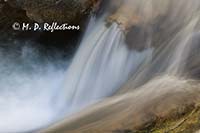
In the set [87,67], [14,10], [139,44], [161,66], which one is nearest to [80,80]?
[87,67]

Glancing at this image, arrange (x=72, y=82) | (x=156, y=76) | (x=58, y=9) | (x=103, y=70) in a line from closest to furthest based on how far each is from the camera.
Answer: (x=156, y=76), (x=103, y=70), (x=72, y=82), (x=58, y=9)

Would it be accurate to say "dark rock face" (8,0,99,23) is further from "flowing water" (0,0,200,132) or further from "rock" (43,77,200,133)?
"rock" (43,77,200,133)

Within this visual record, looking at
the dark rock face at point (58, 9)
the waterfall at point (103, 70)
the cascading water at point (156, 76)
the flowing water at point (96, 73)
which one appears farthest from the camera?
the dark rock face at point (58, 9)

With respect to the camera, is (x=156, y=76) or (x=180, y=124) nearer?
(x=180, y=124)

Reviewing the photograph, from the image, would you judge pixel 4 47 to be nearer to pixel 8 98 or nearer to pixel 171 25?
pixel 8 98

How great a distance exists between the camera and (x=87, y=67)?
5.18m

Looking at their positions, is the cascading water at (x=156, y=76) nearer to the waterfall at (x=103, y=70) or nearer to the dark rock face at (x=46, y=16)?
the waterfall at (x=103, y=70)

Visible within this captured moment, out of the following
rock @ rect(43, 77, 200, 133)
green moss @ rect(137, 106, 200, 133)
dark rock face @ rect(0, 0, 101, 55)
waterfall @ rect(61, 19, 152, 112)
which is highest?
dark rock face @ rect(0, 0, 101, 55)

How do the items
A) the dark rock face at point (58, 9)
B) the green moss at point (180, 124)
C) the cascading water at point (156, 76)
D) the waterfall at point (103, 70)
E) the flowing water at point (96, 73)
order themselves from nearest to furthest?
1. the green moss at point (180, 124)
2. the cascading water at point (156, 76)
3. the flowing water at point (96, 73)
4. the waterfall at point (103, 70)
5. the dark rock face at point (58, 9)

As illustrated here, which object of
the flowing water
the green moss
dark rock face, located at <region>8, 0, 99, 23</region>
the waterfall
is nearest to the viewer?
the green moss

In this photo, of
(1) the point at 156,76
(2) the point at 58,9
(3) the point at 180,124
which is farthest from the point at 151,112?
(2) the point at 58,9

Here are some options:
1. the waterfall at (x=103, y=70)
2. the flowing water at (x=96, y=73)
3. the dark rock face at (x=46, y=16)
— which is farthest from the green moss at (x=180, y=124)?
the dark rock face at (x=46, y=16)

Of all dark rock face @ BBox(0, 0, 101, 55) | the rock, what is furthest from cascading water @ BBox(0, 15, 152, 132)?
the rock

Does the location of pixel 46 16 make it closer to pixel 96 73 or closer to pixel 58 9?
pixel 58 9
